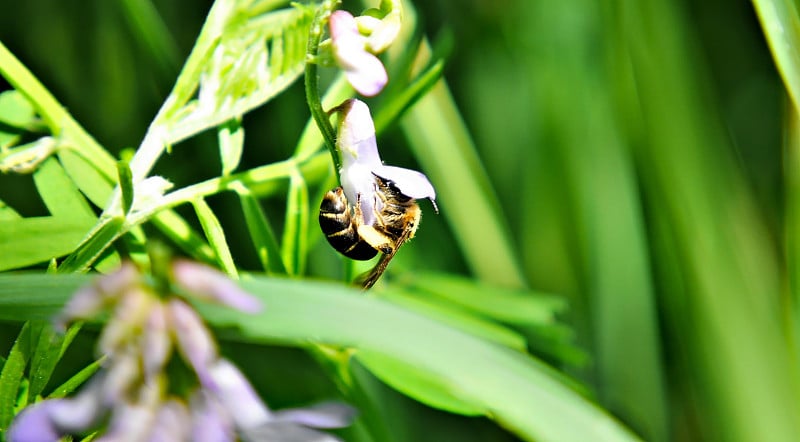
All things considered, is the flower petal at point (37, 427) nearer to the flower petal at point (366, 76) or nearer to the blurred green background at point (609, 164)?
the flower petal at point (366, 76)

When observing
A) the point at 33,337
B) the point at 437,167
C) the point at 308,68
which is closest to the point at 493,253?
the point at 437,167

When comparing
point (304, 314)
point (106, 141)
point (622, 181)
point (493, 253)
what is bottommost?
point (493, 253)

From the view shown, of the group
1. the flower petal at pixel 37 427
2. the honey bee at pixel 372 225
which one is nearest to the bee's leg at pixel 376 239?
the honey bee at pixel 372 225

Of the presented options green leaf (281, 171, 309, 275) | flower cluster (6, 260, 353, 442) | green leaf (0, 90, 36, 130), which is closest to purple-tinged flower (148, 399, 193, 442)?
flower cluster (6, 260, 353, 442)

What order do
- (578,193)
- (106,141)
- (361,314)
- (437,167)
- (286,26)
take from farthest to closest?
(578,193) < (437,167) < (106,141) < (286,26) < (361,314)

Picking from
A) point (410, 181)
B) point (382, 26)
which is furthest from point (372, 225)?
point (382, 26)

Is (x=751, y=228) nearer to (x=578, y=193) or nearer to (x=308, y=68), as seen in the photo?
(x=578, y=193)
